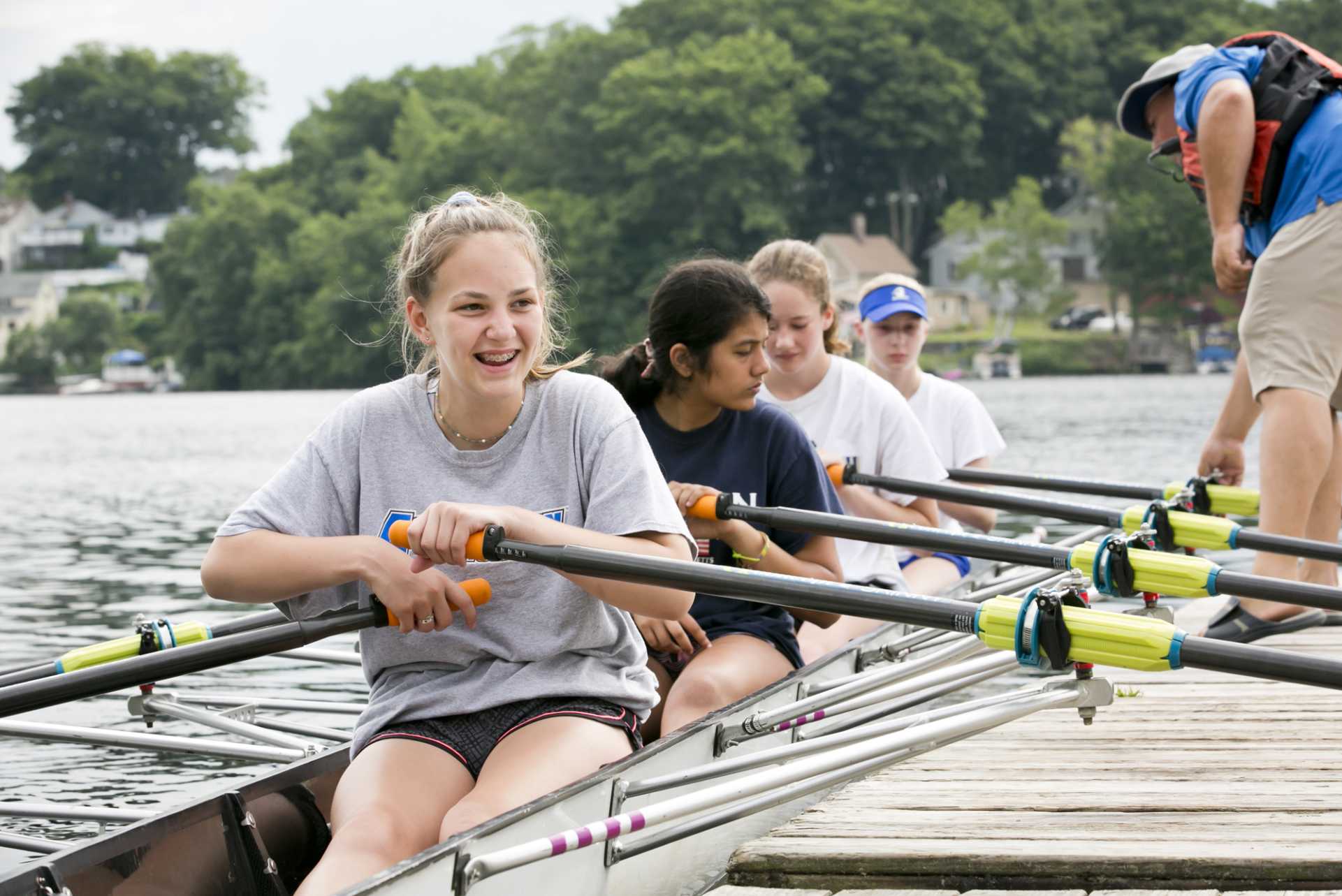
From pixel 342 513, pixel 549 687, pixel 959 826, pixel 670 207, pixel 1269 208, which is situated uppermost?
pixel 670 207

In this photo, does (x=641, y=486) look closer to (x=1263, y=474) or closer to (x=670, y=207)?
(x=1263, y=474)

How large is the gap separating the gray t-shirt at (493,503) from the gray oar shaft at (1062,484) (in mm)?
3474

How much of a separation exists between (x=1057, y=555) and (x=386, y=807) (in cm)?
190

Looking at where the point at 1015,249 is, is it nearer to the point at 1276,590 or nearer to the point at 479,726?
the point at 1276,590

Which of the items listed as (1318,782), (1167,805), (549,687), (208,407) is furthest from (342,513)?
(208,407)

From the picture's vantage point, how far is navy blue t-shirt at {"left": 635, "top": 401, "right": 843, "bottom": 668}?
14.8 ft

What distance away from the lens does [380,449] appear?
3365 mm

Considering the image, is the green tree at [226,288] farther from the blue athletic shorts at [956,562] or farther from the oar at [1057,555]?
the oar at [1057,555]

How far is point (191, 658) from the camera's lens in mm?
3160

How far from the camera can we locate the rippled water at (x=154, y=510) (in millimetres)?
7047

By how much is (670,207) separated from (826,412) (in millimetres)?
59457

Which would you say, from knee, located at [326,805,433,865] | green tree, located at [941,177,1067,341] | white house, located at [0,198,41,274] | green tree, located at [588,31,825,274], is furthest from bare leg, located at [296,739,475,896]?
white house, located at [0,198,41,274]

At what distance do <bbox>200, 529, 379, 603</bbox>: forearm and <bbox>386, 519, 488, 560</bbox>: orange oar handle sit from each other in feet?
0.16

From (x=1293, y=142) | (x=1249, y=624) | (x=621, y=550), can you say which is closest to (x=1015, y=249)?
(x=1293, y=142)
